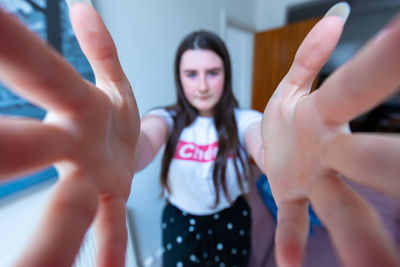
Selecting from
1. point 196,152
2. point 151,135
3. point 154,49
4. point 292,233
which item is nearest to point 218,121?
point 196,152

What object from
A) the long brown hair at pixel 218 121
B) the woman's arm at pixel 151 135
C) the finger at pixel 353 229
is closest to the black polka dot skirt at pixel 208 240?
the long brown hair at pixel 218 121

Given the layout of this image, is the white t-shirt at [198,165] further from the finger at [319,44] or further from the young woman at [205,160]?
the finger at [319,44]

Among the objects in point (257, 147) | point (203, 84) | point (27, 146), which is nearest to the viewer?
point (27, 146)

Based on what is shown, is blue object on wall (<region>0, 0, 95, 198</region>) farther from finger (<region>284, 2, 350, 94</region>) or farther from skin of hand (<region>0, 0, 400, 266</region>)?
finger (<region>284, 2, 350, 94</region>)

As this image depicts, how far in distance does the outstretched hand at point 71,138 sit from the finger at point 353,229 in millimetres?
166

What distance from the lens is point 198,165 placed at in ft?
1.87

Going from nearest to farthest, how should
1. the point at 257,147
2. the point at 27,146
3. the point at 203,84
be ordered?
the point at 27,146
the point at 257,147
the point at 203,84

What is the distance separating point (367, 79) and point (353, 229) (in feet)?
0.29

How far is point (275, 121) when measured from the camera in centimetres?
19

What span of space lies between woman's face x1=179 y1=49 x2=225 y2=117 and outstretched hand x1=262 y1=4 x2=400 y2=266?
1.24ft

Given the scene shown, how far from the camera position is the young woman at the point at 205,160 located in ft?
1.80

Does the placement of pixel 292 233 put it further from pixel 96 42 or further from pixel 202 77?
pixel 202 77

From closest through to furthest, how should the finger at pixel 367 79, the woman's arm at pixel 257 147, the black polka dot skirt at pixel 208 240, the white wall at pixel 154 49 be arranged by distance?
1. the finger at pixel 367 79
2. the woman's arm at pixel 257 147
3. the white wall at pixel 154 49
4. the black polka dot skirt at pixel 208 240

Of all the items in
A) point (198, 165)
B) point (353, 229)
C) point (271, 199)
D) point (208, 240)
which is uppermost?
point (353, 229)
